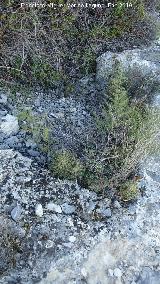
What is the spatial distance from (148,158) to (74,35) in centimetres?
218

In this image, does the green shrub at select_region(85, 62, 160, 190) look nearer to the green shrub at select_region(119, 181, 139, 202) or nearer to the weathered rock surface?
the green shrub at select_region(119, 181, 139, 202)

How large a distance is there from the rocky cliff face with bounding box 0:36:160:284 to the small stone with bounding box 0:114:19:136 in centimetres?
10

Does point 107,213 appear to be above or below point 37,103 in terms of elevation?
Result: below

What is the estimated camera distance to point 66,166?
470 cm

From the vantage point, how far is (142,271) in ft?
14.2

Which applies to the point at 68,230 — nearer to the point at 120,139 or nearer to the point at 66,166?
the point at 66,166

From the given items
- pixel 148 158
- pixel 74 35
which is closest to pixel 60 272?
pixel 148 158

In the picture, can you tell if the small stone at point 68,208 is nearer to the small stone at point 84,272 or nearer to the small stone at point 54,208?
the small stone at point 54,208

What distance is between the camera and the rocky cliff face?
414cm

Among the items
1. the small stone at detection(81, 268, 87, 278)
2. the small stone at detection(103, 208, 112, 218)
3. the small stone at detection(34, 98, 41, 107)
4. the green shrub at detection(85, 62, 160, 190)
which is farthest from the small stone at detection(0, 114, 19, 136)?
the small stone at detection(81, 268, 87, 278)

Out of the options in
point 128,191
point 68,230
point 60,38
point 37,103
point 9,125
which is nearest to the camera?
point 68,230

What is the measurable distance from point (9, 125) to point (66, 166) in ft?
2.95

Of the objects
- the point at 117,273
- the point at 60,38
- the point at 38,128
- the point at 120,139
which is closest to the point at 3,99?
the point at 38,128

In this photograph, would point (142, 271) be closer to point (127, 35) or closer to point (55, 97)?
point (55, 97)
